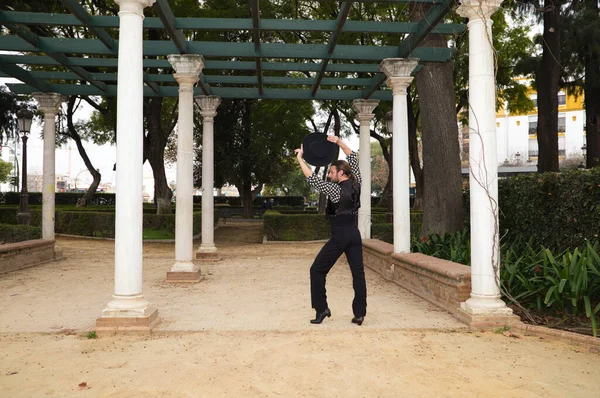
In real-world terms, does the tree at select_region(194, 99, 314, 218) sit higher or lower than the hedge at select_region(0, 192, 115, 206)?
higher

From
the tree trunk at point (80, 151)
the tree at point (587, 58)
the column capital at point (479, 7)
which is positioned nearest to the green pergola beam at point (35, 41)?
the column capital at point (479, 7)

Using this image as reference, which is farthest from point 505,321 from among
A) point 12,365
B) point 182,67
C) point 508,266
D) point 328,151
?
point 182,67

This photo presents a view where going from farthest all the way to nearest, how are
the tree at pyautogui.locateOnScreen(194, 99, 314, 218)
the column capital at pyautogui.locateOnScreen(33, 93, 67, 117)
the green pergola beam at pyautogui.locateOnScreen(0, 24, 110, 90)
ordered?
the tree at pyautogui.locateOnScreen(194, 99, 314, 218)
the column capital at pyautogui.locateOnScreen(33, 93, 67, 117)
the green pergola beam at pyautogui.locateOnScreen(0, 24, 110, 90)

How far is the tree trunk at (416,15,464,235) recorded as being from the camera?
10.1 meters

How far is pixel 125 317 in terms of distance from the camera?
17.6 feet

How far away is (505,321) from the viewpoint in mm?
5453

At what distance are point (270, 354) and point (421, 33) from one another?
18.3 ft

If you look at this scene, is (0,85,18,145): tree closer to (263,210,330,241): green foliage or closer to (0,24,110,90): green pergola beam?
(263,210,330,241): green foliage

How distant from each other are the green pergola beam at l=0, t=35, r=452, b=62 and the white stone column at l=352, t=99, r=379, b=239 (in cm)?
258

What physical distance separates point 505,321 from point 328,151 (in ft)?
8.97

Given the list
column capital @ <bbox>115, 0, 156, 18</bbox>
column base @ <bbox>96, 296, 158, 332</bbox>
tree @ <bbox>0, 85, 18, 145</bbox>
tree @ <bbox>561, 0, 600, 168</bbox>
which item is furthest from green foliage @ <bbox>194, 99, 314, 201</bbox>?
column base @ <bbox>96, 296, 158, 332</bbox>

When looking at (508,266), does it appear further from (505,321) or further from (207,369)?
(207,369)

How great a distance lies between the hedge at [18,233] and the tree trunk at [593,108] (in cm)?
1753

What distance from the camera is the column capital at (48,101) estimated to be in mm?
11445
